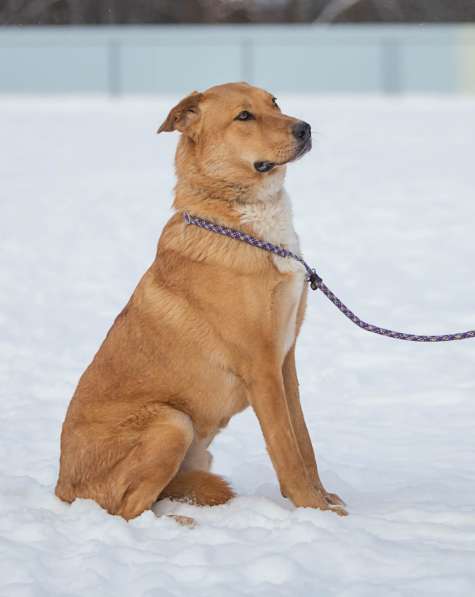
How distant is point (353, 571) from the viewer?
3285mm

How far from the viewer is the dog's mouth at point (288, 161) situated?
3.94 m

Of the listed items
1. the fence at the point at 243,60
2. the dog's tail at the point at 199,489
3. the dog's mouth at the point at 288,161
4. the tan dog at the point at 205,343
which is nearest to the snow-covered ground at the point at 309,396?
the dog's tail at the point at 199,489

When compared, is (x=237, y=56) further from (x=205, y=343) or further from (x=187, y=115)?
(x=205, y=343)

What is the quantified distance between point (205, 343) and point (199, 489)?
1.76ft

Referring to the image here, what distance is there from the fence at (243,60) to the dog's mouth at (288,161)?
59.1ft

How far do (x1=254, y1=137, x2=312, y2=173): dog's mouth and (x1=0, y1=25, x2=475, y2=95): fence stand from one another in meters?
18.0

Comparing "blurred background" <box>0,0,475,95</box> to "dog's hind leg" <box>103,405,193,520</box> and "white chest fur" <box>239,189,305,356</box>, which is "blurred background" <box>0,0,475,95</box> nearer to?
"white chest fur" <box>239,189,305,356</box>

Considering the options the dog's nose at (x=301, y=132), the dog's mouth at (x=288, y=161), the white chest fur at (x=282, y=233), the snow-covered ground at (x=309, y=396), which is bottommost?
the snow-covered ground at (x=309, y=396)

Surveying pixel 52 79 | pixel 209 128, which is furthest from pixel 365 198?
pixel 52 79

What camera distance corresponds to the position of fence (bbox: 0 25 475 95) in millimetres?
21703

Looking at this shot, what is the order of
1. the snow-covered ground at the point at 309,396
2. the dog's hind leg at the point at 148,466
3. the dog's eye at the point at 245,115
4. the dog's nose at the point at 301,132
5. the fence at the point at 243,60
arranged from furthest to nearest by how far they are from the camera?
the fence at the point at 243,60 < the dog's eye at the point at 245,115 < the dog's nose at the point at 301,132 < the dog's hind leg at the point at 148,466 < the snow-covered ground at the point at 309,396

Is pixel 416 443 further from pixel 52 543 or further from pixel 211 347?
pixel 52 543

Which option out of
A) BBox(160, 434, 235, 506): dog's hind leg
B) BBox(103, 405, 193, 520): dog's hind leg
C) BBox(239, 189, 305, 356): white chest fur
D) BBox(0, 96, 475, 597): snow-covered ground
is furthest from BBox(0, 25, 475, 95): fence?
BBox(103, 405, 193, 520): dog's hind leg

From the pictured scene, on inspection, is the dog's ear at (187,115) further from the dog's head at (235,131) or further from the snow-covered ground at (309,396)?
the snow-covered ground at (309,396)
